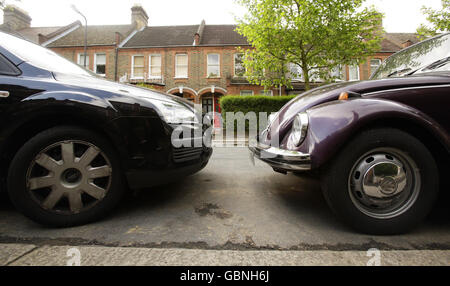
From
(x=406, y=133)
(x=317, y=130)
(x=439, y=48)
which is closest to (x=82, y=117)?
(x=317, y=130)

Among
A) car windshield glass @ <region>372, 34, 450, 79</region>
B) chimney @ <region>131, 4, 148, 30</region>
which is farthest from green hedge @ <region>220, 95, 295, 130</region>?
chimney @ <region>131, 4, 148, 30</region>

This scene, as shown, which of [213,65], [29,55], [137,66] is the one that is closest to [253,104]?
[213,65]

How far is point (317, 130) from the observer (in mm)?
1393

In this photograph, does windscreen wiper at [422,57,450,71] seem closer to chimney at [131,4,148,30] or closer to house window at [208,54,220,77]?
house window at [208,54,220,77]

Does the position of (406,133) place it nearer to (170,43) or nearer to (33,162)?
(33,162)

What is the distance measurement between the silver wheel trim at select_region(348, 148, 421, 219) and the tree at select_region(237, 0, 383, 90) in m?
9.52

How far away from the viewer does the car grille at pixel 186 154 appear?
68.0 inches

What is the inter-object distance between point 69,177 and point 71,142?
261mm

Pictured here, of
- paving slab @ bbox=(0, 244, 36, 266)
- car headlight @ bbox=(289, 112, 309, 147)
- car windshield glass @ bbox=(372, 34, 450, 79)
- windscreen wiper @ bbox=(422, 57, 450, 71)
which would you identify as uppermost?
car windshield glass @ bbox=(372, 34, 450, 79)

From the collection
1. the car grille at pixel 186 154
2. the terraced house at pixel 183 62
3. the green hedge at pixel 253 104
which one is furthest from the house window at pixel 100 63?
the car grille at pixel 186 154

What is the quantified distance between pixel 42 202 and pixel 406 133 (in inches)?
101

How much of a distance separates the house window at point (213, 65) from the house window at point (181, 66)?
2.04 metres

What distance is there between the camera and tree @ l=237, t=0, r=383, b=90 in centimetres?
A: 915

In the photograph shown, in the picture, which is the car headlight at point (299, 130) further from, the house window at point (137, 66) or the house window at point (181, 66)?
the house window at point (137, 66)
